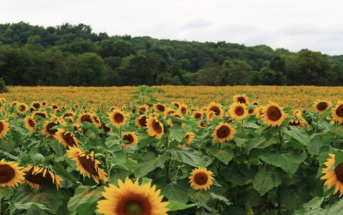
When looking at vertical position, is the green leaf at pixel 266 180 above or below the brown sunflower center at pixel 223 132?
below

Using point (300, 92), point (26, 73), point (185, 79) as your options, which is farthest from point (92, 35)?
point (300, 92)

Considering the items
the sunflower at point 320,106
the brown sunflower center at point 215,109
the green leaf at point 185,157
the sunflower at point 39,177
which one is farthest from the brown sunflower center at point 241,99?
the sunflower at point 39,177

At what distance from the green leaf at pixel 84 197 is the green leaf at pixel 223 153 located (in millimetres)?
2442

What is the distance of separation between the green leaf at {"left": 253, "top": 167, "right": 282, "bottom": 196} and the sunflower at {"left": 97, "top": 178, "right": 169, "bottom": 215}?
10.1 feet

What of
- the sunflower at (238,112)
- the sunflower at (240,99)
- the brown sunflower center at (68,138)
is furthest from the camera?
the sunflower at (240,99)

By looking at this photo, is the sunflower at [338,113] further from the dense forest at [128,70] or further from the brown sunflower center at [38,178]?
the dense forest at [128,70]

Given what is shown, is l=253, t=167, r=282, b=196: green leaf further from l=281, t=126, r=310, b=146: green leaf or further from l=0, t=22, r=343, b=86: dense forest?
l=0, t=22, r=343, b=86: dense forest

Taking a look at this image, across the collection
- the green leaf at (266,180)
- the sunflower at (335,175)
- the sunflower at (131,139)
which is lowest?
the green leaf at (266,180)

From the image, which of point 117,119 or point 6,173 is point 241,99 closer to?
point 117,119

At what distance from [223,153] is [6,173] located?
2.69 m

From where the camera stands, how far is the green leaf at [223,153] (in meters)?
4.56

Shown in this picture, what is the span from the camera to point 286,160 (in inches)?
172

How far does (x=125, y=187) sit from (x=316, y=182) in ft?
11.8

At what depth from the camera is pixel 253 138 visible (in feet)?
16.2
